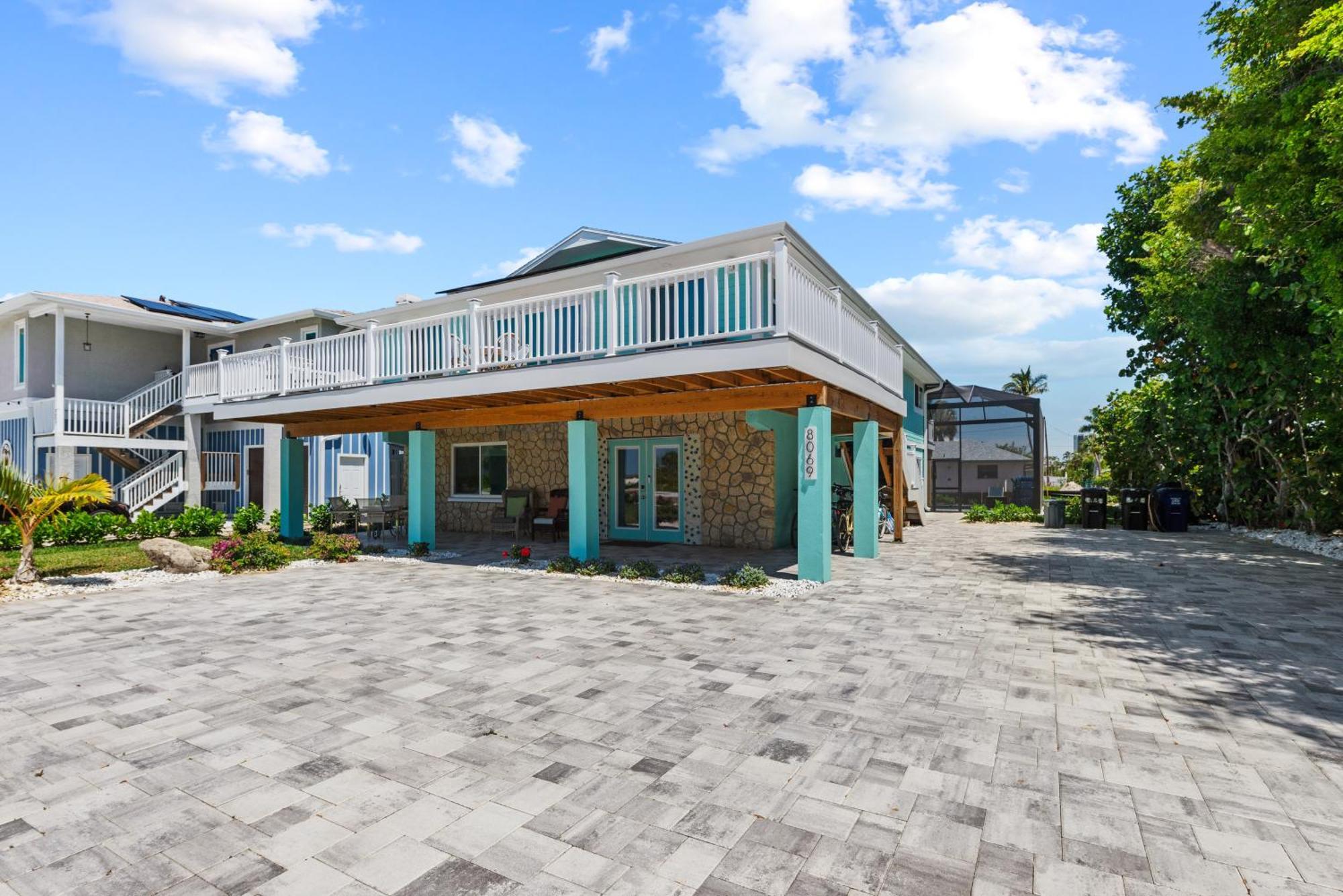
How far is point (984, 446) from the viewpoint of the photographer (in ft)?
135

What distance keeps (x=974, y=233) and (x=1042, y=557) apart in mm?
7415

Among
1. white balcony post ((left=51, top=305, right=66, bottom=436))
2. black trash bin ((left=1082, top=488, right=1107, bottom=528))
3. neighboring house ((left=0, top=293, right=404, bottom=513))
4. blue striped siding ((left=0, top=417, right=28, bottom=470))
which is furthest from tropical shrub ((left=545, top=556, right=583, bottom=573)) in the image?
blue striped siding ((left=0, top=417, right=28, bottom=470))

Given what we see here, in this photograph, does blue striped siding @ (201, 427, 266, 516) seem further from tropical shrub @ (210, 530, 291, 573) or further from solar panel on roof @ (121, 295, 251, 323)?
tropical shrub @ (210, 530, 291, 573)

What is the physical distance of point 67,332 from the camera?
19.2 m

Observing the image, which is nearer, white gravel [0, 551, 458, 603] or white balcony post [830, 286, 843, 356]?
white gravel [0, 551, 458, 603]

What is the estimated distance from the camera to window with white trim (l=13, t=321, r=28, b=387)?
746 inches

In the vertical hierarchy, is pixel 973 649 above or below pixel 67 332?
below

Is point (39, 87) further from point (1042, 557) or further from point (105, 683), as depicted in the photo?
point (1042, 557)

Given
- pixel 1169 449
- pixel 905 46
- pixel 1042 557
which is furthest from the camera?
pixel 1169 449

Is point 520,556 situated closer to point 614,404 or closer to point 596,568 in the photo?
point 596,568

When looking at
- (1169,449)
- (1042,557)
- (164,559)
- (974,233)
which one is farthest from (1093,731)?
(1169,449)

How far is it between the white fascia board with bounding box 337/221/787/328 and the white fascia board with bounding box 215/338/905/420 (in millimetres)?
1985

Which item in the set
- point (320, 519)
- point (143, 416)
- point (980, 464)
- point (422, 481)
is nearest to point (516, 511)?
point (422, 481)

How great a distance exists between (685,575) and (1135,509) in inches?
569
